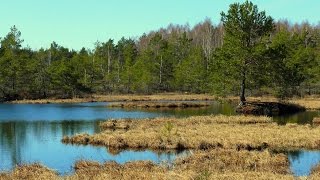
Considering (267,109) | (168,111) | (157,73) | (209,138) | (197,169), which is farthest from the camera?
(157,73)

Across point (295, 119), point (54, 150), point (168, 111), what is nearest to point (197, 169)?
point (54, 150)

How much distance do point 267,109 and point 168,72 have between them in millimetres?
64385

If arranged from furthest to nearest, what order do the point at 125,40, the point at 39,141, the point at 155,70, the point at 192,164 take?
the point at 125,40 < the point at 155,70 < the point at 39,141 < the point at 192,164

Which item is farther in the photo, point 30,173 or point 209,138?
point 209,138

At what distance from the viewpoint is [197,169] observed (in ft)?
75.5

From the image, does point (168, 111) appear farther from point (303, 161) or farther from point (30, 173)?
point (30, 173)

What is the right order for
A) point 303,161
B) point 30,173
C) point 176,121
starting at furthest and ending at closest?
1. point 176,121
2. point 303,161
3. point 30,173

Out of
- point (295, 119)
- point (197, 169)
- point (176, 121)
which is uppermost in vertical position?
point (176, 121)

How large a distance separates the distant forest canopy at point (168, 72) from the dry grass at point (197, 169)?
1540 inches

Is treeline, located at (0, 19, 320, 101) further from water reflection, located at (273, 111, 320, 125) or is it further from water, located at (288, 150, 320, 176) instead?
water, located at (288, 150, 320, 176)

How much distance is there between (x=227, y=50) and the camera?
6531cm

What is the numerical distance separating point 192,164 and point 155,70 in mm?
100988

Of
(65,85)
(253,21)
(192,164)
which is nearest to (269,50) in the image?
(253,21)

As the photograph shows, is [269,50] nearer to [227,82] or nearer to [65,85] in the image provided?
[227,82]
